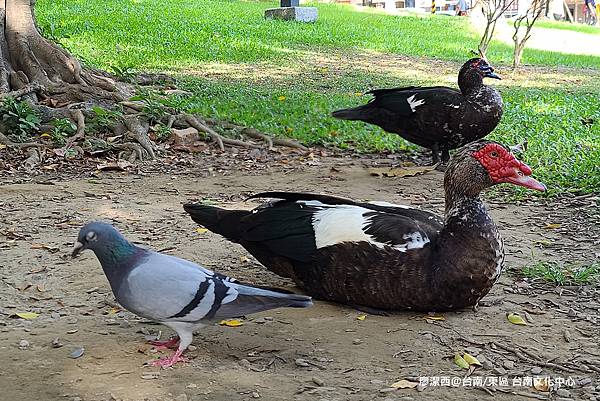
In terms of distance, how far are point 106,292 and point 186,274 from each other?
1075 mm

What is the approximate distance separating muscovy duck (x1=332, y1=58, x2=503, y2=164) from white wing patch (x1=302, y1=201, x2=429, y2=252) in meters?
3.22

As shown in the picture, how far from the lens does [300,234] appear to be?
4199 mm

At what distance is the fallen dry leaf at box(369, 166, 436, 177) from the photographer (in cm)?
742

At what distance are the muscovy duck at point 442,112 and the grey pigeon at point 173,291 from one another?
4143 mm

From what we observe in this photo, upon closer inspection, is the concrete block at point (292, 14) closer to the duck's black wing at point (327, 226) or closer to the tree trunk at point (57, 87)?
the tree trunk at point (57, 87)

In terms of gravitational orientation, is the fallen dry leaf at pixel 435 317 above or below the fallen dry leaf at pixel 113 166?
above

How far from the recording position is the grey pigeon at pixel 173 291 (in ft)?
11.1

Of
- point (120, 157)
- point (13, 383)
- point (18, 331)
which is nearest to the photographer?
point (13, 383)

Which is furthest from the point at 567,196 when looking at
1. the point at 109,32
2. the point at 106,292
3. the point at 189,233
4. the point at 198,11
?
the point at 198,11

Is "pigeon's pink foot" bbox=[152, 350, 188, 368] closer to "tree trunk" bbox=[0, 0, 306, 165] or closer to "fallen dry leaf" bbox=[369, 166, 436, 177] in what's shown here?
"fallen dry leaf" bbox=[369, 166, 436, 177]

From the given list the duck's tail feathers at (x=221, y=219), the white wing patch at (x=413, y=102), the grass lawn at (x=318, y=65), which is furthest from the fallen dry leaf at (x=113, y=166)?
the duck's tail feathers at (x=221, y=219)

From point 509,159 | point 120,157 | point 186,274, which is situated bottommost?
point 120,157

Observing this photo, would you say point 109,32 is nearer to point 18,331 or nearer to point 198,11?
point 198,11

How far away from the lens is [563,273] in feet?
15.3
